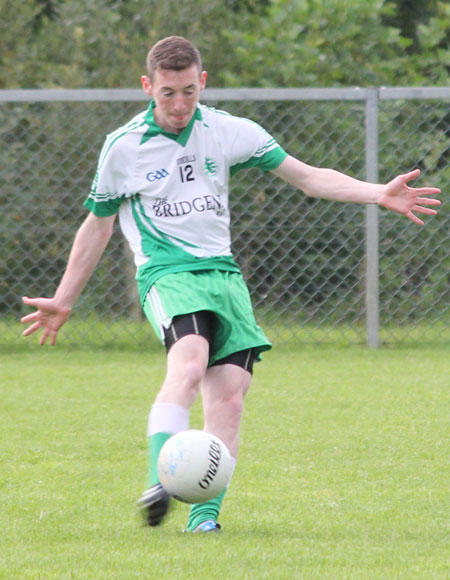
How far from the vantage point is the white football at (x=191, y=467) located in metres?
3.26

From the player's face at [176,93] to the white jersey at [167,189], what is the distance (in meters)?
0.08

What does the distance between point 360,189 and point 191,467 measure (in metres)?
1.18

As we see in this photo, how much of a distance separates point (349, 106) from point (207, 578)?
218 inches

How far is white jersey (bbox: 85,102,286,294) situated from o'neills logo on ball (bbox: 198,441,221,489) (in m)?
0.65

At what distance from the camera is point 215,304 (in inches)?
143

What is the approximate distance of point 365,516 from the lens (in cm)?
382

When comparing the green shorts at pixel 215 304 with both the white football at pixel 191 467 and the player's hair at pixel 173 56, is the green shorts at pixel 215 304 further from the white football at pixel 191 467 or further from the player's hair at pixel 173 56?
the player's hair at pixel 173 56

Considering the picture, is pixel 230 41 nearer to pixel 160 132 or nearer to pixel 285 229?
pixel 285 229

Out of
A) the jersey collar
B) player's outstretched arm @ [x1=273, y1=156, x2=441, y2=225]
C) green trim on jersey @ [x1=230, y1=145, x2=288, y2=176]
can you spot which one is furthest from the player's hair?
player's outstretched arm @ [x1=273, y1=156, x2=441, y2=225]

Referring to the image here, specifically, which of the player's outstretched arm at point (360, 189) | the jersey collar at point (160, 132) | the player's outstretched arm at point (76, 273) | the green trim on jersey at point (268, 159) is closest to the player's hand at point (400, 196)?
the player's outstretched arm at point (360, 189)

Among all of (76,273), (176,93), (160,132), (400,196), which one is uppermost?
(176,93)

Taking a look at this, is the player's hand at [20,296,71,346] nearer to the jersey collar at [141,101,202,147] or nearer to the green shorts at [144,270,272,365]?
the green shorts at [144,270,272,365]

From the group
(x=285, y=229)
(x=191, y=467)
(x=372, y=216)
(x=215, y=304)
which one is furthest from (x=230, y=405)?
(x=285, y=229)

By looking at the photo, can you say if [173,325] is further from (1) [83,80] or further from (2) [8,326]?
(1) [83,80]
